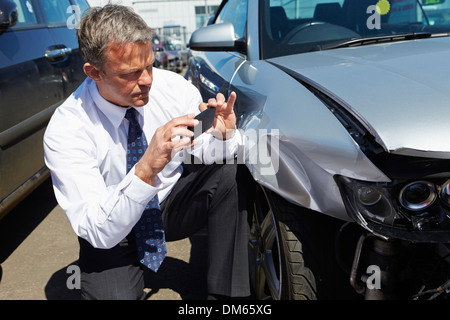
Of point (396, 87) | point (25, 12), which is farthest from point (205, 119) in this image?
point (25, 12)

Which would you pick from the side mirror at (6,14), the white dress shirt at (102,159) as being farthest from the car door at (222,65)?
the side mirror at (6,14)

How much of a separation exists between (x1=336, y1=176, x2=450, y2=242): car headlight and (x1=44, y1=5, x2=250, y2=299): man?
1.84ft

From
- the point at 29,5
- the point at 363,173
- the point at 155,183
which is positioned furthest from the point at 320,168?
the point at 29,5

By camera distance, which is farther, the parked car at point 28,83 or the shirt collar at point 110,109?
the parked car at point 28,83

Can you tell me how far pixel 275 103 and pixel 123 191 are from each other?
23.0 inches

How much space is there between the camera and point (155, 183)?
1445mm

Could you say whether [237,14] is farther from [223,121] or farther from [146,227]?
[146,227]

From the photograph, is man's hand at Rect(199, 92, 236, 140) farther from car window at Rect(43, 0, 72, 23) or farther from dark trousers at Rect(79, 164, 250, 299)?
car window at Rect(43, 0, 72, 23)

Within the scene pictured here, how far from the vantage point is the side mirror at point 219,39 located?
2080mm

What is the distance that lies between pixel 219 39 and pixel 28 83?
1093 millimetres

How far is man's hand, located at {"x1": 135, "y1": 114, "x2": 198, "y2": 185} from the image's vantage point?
1.29 metres

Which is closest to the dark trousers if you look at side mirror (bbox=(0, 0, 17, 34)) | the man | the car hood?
the man

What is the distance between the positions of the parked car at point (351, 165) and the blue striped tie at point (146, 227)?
1.28 feet

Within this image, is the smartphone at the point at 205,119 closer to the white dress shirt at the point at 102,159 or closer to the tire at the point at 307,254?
the white dress shirt at the point at 102,159
